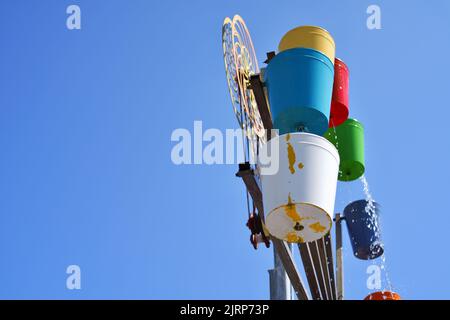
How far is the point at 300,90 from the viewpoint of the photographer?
5680mm

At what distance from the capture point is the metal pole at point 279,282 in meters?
6.11

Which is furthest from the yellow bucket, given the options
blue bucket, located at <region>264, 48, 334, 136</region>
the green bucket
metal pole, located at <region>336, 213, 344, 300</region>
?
metal pole, located at <region>336, 213, 344, 300</region>

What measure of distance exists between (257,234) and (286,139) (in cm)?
115

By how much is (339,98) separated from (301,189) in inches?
77.3

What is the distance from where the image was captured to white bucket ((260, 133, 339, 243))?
498 cm

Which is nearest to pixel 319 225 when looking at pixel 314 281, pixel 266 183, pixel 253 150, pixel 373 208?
pixel 266 183

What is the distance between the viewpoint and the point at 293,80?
225 inches

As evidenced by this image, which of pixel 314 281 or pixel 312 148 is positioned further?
pixel 314 281

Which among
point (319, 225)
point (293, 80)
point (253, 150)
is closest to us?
point (319, 225)

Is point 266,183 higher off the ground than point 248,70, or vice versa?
point 248,70

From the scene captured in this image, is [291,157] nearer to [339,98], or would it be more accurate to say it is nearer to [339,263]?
[339,98]
